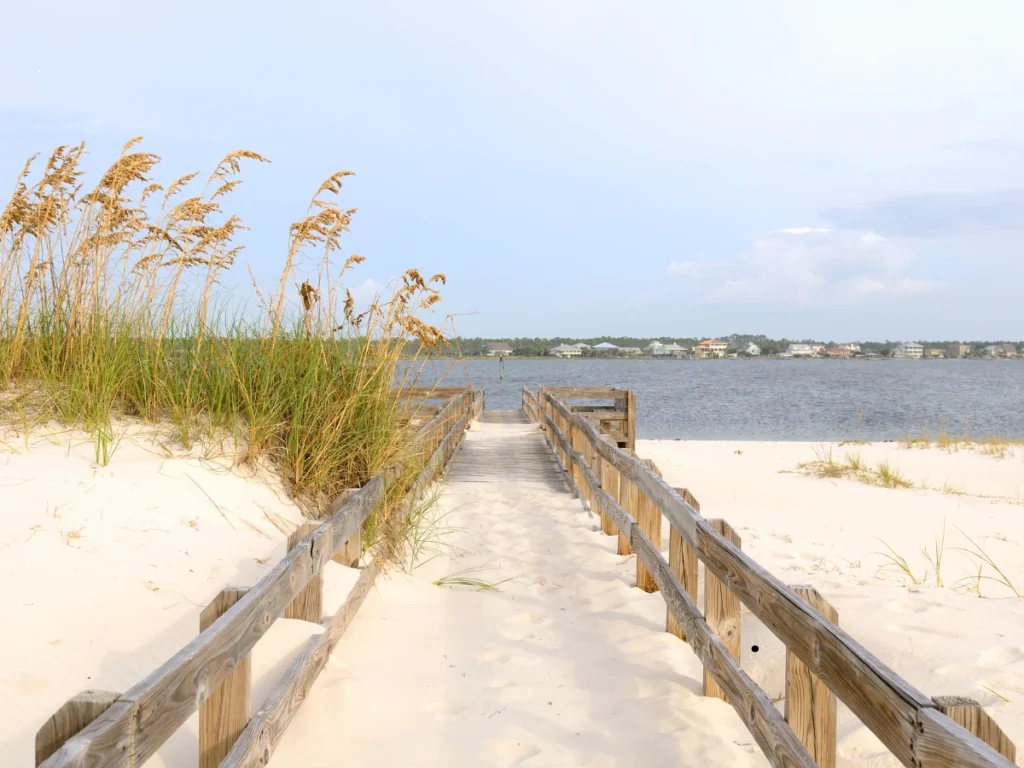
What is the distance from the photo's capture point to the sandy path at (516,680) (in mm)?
2881

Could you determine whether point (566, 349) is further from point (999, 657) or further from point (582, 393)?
point (999, 657)

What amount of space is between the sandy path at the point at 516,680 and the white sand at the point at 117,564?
0.36 m

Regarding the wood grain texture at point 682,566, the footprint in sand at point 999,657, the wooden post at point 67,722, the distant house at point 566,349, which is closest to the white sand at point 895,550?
the footprint in sand at point 999,657

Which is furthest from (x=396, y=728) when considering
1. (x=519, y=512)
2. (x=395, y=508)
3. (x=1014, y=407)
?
(x=1014, y=407)

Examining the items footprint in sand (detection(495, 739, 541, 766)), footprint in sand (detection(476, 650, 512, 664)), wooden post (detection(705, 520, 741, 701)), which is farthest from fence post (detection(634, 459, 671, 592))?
footprint in sand (detection(495, 739, 541, 766))

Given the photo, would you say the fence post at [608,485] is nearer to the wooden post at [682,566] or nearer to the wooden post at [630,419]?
the wooden post at [682,566]

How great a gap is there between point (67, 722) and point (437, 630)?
9.09ft

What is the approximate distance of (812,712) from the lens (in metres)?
2.45

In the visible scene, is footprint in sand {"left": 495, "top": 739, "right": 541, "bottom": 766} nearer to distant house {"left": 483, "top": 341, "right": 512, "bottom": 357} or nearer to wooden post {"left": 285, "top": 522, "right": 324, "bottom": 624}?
wooden post {"left": 285, "top": 522, "right": 324, "bottom": 624}

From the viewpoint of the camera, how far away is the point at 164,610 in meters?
3.54

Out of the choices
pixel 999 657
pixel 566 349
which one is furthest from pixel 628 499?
pixel 566 349

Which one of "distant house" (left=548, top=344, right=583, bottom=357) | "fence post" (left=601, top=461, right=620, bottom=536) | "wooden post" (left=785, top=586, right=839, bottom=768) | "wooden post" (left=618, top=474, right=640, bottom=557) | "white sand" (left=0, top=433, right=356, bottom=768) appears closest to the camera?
"wooden post" (left=785, top=586, right=839, bottom=768)

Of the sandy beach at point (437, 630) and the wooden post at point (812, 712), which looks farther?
the sandy beach at point (437, 630)

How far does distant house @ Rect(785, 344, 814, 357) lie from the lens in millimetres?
152125
